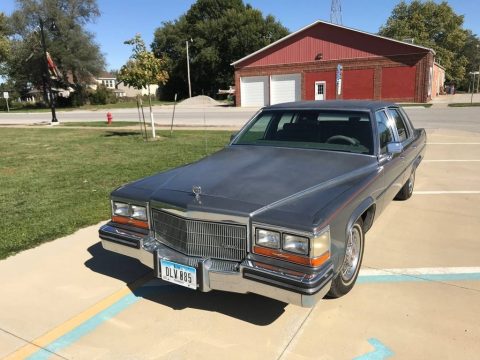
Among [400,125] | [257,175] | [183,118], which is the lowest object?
[183,118]

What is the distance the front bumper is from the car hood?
0.41 m

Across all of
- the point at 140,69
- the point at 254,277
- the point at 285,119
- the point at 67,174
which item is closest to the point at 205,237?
the point at 254,277

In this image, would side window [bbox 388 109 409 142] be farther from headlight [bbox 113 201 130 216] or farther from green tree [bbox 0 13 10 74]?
green tree [bbox 0 13 10 74]

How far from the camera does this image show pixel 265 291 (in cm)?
281

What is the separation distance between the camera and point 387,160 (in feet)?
14.1

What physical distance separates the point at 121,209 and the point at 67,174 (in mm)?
5692

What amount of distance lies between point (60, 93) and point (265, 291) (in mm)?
60158

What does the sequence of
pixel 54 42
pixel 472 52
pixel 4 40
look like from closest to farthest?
pixel 4 40, pixel 54 42, pixel 472 52

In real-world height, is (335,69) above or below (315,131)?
above

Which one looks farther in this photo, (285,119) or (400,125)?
(400,125)

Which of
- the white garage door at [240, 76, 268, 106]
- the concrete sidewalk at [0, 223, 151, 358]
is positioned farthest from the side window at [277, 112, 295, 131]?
the white garage door at [240, 76, 268, 106]

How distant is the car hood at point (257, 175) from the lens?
10.4 feet

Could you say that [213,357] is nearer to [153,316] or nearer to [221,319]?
[221,319]

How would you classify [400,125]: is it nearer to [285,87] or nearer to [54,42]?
[285,87]
